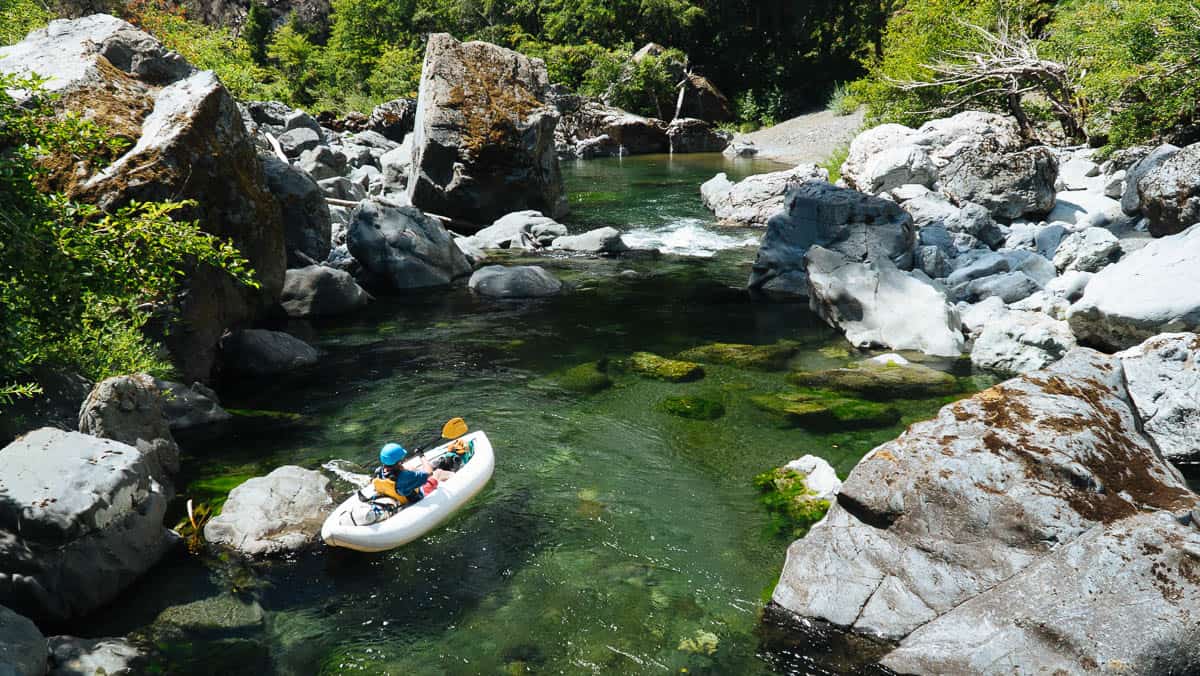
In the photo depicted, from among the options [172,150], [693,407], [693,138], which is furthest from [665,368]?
[693,138]

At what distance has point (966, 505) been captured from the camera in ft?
16.9

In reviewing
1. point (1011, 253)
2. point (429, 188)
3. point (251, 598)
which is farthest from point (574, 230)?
point (251, 598)

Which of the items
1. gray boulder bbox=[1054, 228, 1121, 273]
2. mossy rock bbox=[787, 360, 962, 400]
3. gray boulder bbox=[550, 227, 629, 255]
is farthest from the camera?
gray boulder bbox=[550, 227, 629, 255]

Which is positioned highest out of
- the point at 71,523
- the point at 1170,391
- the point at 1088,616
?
the point at 71,523

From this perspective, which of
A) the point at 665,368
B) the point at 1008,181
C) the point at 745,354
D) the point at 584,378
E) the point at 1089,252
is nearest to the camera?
the point at 584,378

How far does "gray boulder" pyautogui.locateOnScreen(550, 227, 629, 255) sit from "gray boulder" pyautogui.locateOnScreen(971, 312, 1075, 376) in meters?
8.80

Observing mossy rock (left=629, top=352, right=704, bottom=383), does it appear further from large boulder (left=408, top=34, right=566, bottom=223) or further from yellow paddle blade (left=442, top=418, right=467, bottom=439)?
large boulder (left=408, top=34, right=566, bottom=223)

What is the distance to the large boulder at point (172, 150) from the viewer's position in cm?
875

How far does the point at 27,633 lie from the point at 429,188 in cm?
1521

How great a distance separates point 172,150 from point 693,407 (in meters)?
7.07

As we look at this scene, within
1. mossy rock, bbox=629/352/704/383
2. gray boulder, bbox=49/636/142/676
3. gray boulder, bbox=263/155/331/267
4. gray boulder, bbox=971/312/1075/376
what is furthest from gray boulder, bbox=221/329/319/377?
gray boulder, bbox=971/312/1075/376

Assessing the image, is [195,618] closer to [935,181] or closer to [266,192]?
[266,192]

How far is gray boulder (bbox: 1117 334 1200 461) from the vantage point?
701 cm

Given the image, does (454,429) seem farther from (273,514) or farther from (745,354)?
(745,354)
